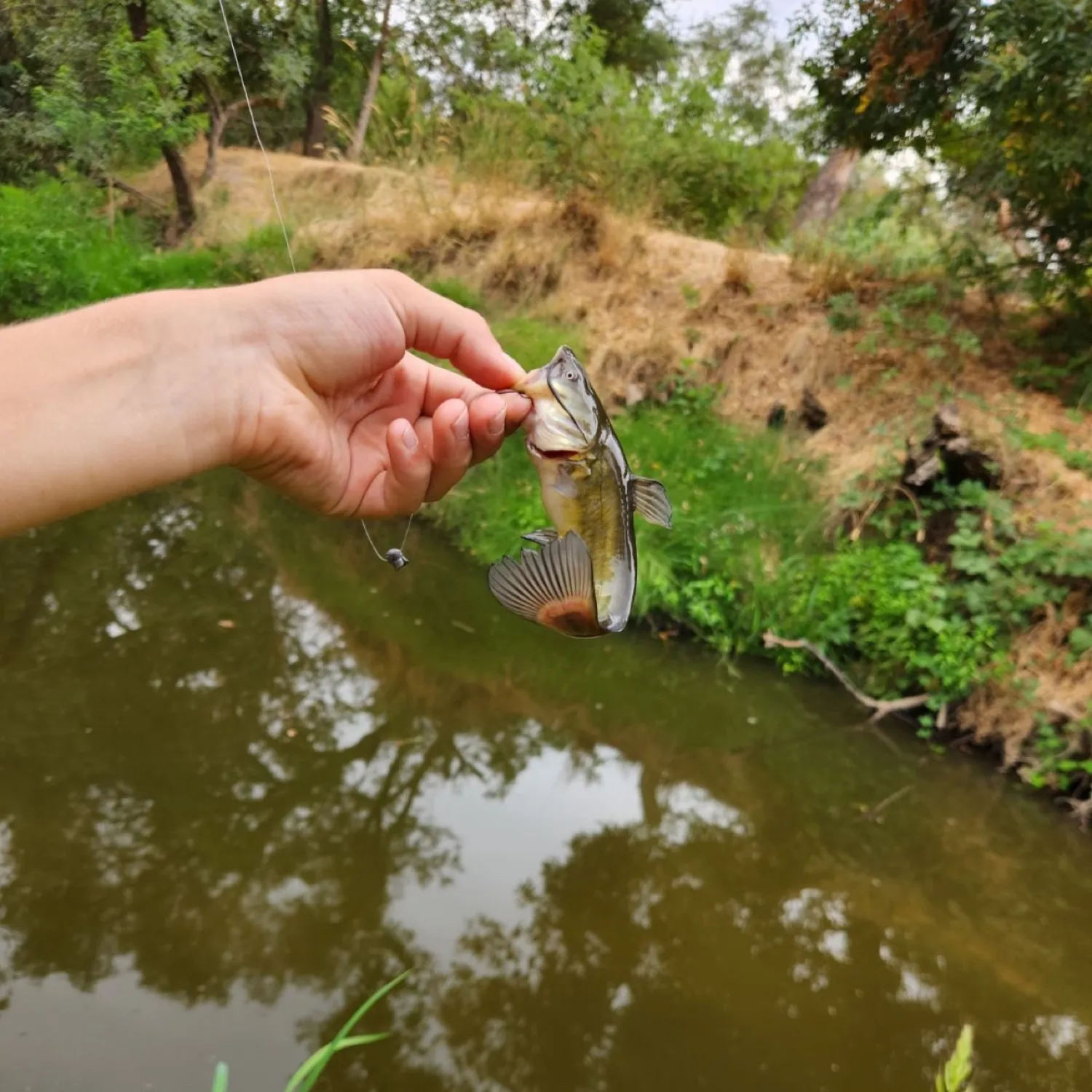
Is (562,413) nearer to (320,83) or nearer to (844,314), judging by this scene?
(844,314)

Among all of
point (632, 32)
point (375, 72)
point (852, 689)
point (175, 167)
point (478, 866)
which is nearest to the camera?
point (478, 866)

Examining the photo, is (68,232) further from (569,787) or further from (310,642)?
(569,787)

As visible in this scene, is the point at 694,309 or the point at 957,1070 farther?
the point at 694,309

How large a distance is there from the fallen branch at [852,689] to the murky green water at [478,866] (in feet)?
0.44

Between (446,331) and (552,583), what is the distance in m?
0.82

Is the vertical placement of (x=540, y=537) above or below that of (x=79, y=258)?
above

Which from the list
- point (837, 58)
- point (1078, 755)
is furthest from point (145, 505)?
point (837, 58)

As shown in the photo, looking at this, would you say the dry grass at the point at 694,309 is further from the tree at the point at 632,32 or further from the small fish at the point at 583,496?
the tree at the point at 632,32

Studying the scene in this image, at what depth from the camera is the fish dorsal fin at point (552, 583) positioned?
1624mm

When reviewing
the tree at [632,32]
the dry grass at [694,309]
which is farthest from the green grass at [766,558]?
the tree at [632,32]

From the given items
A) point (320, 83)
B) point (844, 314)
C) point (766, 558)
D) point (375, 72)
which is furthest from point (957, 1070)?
point (320, 83)

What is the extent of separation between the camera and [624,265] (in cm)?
909

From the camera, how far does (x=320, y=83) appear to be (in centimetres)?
1471

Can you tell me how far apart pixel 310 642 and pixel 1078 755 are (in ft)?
14.8
